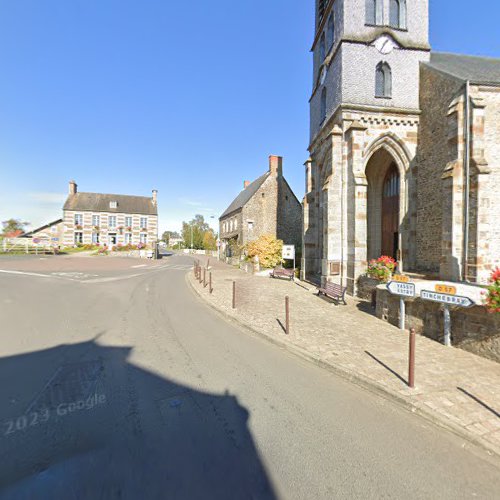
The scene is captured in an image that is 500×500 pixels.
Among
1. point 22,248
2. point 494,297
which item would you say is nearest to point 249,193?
point 494,297

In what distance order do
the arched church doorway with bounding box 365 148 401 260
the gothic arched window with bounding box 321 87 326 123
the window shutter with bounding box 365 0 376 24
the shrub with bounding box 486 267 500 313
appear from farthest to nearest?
the gothic arched window with bounding box 321 87 326 123
the arched church doorway with bounding box 365 148 401 260
the window shutter with bounding box 365 0 376 24
the shrub with bounding box 486 267 500 313

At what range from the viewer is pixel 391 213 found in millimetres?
14094

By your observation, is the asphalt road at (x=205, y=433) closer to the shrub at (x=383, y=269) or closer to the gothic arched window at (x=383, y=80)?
the shrub at (x=383, y=269)

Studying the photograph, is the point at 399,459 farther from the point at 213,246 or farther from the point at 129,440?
the point at 213,246

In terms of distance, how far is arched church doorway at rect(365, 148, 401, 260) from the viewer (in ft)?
45.4

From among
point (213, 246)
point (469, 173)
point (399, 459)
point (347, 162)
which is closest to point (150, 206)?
point (213, 246)

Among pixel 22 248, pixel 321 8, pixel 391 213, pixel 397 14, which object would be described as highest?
pixel 321 8

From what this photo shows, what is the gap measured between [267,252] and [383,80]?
1238cm

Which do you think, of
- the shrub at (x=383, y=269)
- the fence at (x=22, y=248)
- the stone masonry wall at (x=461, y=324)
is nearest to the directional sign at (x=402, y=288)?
the stone masonry wall at (x=461, y=324)

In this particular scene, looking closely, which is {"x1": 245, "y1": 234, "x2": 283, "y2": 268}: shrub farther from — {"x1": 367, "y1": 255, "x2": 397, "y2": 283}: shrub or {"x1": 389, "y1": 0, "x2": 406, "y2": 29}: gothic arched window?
{"x1": 389, "y1": 0, "x2": 406, "y2": 29}: gothic arched window

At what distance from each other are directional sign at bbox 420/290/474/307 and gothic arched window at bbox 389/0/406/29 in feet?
46.1

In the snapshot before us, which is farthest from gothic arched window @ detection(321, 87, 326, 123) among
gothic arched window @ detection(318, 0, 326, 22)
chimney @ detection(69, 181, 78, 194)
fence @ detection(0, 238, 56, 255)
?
chimney @ detection(69, 181, 78, 194)

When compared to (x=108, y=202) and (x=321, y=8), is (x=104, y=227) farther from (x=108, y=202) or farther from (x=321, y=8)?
(x=321, y=8)

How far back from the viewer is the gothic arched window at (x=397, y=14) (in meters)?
12.8
